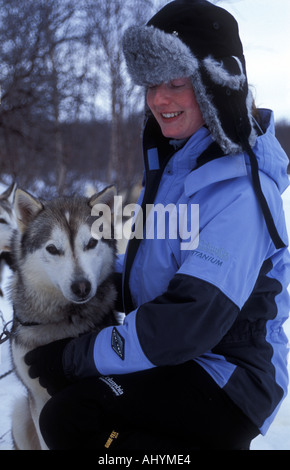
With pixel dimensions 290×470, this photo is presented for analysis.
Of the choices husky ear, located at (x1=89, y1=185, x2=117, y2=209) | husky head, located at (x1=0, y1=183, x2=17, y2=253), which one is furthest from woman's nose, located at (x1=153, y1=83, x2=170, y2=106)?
husky head, located at (x1=0, y1=183, x2=17, y2=253)

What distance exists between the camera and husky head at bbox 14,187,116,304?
1532 millimetres

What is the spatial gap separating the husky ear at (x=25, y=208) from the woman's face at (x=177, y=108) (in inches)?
24.9

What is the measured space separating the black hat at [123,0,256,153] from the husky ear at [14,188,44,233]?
2.49ft

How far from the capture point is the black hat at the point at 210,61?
1.30m

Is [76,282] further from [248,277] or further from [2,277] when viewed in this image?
[2,277]

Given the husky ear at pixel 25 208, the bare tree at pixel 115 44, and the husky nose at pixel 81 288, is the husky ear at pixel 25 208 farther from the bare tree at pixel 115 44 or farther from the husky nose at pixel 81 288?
the bare tree at pixel 115 44

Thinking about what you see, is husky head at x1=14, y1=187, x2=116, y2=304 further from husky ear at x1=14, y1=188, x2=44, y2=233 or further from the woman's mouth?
the woman's mouth

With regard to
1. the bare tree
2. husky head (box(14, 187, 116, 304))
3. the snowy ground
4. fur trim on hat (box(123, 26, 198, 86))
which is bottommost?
the snowy ground

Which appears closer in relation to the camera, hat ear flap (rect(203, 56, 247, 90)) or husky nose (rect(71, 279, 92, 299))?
hat ear flap (rect(203, 56, 247, 90))

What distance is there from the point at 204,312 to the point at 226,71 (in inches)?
30.8

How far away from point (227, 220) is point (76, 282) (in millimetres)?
625

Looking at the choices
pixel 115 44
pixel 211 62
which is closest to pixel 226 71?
pixel 211 62

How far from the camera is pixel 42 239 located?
164 cm

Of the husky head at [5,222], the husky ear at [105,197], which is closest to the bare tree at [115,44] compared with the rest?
the husky head at [5,222]
